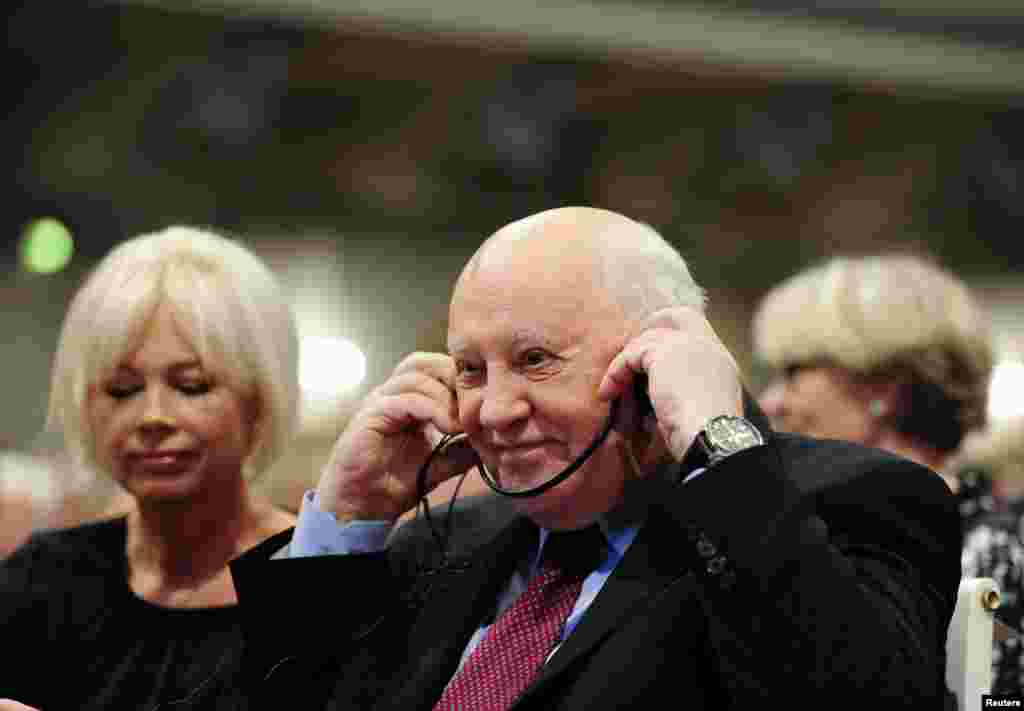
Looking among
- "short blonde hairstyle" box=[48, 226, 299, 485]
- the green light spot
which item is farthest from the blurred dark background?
"short blonde hairstyle" box=[48, 226, 299, 485]

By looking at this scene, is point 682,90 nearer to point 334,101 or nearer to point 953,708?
point 334,101

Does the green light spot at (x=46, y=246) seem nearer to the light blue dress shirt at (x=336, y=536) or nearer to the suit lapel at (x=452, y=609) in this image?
the light blue dress shirt at (x=336, y=536)

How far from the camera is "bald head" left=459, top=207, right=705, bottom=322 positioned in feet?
6.46

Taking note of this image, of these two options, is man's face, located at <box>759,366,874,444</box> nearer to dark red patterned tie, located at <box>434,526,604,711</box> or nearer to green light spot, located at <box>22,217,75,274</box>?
dark red patterned tie, located at <box>434,526,604,711</box>

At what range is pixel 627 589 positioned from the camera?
6.37ft

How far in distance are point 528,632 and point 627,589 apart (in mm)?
170

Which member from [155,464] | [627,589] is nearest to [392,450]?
Result: [627,589]

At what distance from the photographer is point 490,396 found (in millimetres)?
1979

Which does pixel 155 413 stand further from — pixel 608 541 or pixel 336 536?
pixel 608 541

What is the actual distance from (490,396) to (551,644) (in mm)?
322

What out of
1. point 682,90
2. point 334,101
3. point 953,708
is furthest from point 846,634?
point 682,90

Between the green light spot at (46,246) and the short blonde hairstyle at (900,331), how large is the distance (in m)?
2.67

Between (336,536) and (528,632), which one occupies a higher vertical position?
(336,536)

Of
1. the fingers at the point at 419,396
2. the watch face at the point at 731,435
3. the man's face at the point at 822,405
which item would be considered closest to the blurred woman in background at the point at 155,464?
the fingers at the point at 419,396
